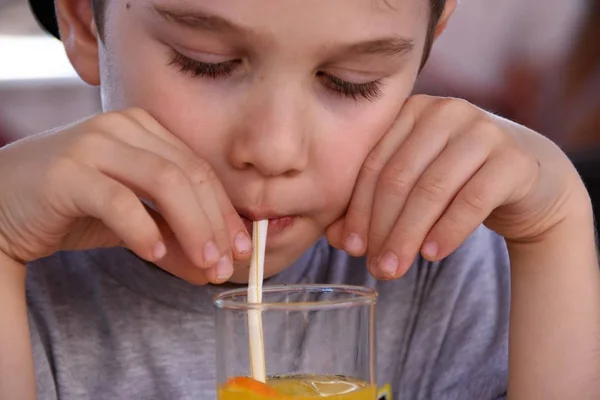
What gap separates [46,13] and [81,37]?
0.19 m

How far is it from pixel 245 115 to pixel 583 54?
2.34 m

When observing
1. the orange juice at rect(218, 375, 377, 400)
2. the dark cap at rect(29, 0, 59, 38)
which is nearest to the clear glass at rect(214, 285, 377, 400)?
the orange juice at rect(218, 375, 377, 400)

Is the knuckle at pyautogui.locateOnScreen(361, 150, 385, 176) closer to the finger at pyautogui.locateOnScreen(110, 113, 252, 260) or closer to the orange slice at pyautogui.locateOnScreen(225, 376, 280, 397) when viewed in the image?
the finger at pyautogui.locateOnScreen(110, 113, 252, 260)

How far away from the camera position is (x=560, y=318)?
42.1 inches

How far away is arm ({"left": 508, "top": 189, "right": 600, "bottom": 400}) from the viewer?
1060 mm

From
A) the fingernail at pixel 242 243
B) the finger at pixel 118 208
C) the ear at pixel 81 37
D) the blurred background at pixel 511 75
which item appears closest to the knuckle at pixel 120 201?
the finger at pixel 118 208

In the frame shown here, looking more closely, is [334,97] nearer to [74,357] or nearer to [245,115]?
[245,115]

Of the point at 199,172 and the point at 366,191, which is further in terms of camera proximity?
the point at 366,191

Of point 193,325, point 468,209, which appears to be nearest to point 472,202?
point 468,209

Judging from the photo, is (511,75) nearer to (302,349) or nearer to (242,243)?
(242,243)

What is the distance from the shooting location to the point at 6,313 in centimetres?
93

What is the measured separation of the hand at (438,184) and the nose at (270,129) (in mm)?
133

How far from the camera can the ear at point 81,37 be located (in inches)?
43.6

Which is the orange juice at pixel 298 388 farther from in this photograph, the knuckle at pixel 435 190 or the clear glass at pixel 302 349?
the knuckle at pixel 435 190
